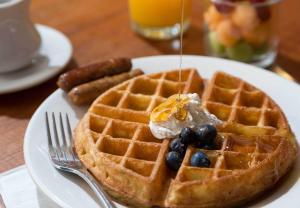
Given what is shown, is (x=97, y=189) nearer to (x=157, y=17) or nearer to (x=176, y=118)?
(x=176, y=118)

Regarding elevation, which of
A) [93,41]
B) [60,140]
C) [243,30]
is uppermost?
[243,30]

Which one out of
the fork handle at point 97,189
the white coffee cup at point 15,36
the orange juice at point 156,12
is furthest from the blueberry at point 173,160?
the orange juice at point 156,12

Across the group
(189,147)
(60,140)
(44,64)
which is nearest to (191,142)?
(189,147)

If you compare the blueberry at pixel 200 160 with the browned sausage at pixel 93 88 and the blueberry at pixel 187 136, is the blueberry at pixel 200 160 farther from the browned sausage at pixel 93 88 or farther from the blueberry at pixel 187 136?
the browned sausage at pixel 93 88

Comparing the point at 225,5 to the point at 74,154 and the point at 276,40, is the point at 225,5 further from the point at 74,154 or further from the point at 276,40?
the point at 74,154

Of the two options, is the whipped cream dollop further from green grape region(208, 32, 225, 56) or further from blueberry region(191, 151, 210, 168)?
green grape region(208, 32, 225, 56)

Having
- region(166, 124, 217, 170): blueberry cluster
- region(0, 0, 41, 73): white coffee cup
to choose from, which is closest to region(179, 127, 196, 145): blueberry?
region(166, 124, 217, 170): blueberry cluster
